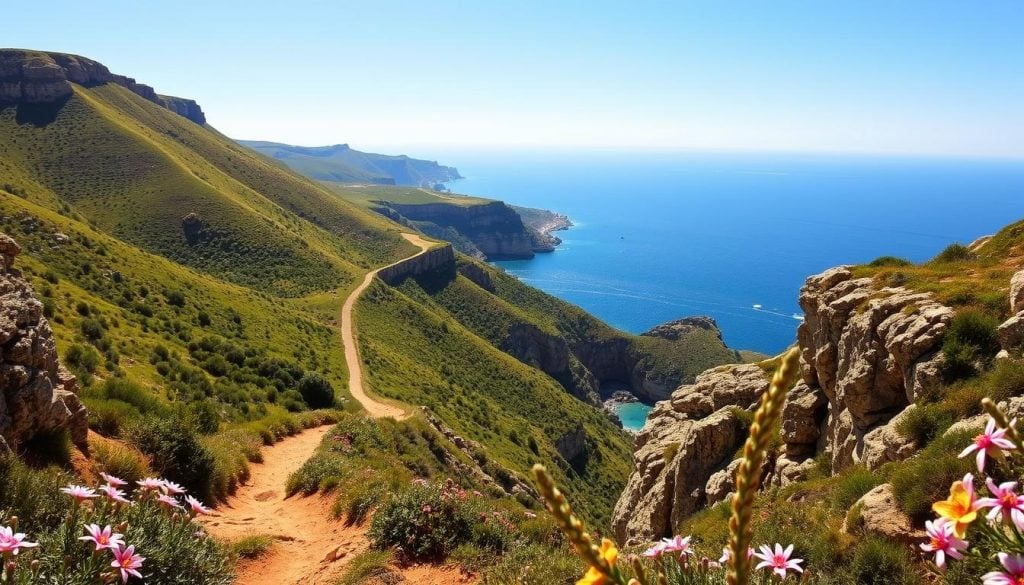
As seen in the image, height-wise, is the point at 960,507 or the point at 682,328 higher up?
the point at 960,507

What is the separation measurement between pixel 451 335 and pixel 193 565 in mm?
72370

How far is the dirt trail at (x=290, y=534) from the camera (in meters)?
8.50

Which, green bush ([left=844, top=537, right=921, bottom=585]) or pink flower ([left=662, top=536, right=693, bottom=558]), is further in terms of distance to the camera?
green bush ([left=844, top=537, right=921, bottom=585])

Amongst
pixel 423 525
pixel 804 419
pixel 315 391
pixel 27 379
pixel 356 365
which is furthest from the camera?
pixel 356 365

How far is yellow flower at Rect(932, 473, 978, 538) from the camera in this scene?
2.11m

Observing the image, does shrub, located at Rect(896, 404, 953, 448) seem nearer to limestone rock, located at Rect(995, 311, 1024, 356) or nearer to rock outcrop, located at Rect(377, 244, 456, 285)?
limestone rock, located at Rect(995, 311, 1024, 356)

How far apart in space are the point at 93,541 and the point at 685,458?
16.4 meters

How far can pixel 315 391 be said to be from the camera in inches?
1364

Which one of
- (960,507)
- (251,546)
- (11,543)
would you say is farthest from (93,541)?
(960,507)

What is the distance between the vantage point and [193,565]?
5.77m

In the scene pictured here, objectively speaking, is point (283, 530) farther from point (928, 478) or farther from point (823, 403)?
point (823, 403)

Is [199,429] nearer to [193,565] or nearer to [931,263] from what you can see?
[193,565]

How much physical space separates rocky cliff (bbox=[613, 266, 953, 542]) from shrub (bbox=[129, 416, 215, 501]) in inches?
488

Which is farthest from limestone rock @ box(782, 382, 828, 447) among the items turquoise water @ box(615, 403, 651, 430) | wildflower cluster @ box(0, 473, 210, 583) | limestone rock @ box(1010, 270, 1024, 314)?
turquoise water @ box(615, 403, 651, 430)
